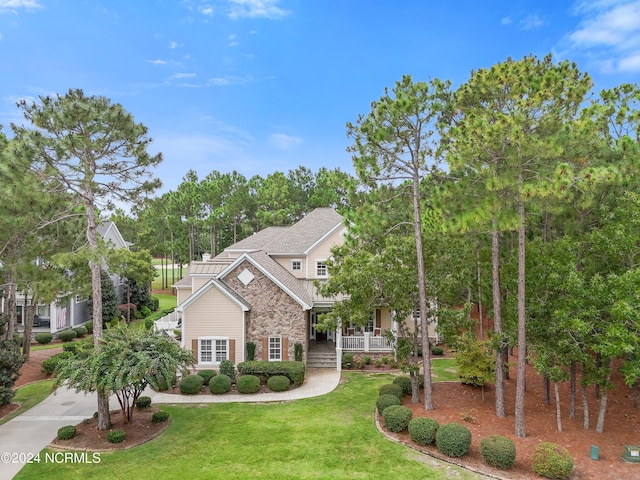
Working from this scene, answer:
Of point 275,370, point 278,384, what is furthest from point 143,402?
point 275,370

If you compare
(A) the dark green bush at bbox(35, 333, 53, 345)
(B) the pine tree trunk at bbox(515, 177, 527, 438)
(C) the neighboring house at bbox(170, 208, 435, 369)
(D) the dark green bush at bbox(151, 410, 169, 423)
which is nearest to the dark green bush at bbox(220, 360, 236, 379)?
(C) the neighboring house at bbox(170, 208, 435, 369)

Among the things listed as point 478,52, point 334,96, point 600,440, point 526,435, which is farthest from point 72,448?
point 334,96

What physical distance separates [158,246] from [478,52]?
172 ft

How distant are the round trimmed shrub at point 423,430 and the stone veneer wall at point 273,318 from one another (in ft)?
32.3

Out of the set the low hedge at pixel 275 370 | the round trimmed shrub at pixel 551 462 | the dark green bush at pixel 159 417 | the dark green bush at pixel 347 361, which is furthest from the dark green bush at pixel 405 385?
the dark green bush at pixel 159 417

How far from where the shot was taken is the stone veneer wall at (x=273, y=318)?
2223cm

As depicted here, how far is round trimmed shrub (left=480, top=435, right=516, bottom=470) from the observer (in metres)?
11.5

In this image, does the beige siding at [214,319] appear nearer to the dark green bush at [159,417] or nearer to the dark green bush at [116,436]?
the dark green bush at [159,417]

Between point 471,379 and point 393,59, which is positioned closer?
point 471,379

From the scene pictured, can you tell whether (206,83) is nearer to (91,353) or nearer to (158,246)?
(91,353)

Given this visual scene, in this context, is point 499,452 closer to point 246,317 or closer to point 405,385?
point 405,385

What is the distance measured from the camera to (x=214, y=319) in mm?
21719

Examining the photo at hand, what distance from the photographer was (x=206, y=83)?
83.9 ft

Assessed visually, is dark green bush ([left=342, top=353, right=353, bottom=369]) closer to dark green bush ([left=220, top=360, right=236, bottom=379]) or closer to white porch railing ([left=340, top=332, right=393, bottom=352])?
white porch railing ([left=340, top=332, right=393, bottom=352])
